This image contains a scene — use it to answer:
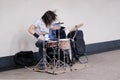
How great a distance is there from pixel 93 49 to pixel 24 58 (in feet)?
7.75

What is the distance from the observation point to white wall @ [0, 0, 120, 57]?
20.0ft

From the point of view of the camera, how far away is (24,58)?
6133 millimetres

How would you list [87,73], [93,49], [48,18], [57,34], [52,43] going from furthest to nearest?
[93,49] → [57,34] → [48,18] → [52,43] → [87,73]

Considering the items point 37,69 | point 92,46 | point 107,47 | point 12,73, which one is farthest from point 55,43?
point 107,47

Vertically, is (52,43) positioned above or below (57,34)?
below

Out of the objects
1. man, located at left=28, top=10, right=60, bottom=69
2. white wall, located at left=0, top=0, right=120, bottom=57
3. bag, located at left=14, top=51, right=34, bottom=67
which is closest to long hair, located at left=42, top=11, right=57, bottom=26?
man, located at left=28, top=10, right=60, bottom=69

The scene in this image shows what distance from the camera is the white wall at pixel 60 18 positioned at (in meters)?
6.08

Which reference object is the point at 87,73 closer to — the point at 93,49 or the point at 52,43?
the point at 52,43

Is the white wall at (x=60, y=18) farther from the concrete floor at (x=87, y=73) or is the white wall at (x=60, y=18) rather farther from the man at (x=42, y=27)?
the concrete floor at (x=87, y=73)

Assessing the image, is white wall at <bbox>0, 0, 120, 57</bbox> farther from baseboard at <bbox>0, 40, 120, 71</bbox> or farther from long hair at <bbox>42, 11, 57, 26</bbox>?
long hair at <bbox>42, 11, 57, 26</bbox>

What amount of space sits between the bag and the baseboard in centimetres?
22

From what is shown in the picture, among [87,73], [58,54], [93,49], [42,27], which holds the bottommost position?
[87,73]

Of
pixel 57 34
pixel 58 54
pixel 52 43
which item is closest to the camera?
pixel 52 43

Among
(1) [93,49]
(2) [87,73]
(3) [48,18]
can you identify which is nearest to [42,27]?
(3) [48,18]
